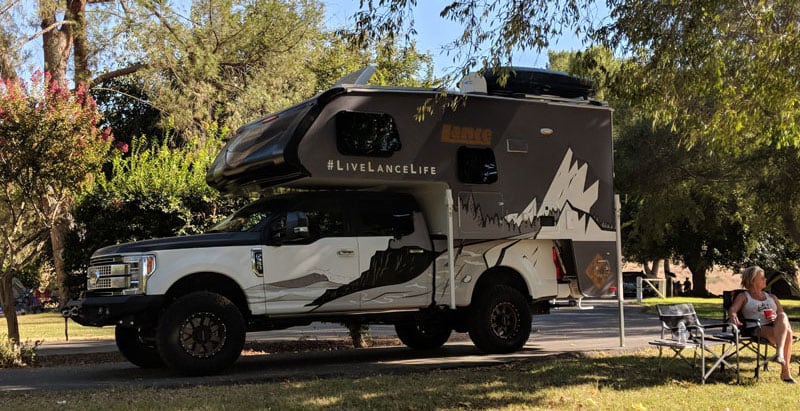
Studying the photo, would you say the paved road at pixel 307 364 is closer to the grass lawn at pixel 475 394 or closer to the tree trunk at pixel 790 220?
the grass lawn at pixel 475 394

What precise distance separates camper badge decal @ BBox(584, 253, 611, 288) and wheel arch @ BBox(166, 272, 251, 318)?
15.7 ft

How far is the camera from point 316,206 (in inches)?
393

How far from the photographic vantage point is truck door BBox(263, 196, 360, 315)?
9.51 meters

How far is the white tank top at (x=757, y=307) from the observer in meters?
8.88

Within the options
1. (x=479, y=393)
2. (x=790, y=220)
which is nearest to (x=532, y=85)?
(x=479, y=393)

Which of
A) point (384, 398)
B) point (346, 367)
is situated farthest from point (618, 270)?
point (384, 398)

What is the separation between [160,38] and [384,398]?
34.1ft

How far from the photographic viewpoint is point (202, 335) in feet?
29.6

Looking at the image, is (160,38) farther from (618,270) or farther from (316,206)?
(618,270)

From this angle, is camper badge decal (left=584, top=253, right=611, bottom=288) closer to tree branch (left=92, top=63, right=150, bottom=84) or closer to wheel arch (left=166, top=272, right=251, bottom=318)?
wheel arch (left=166, top=272, right=251, bottom=318)

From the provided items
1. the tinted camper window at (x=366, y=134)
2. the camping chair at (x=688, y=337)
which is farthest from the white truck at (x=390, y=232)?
the camping chair at (x=688, y=337)

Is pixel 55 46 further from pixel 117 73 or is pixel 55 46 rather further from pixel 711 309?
pixel 711 309

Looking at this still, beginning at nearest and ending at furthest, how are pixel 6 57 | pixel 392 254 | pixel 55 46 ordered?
pixel 392 254, pixel 6 57, pixel 55 46

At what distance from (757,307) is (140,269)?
671 centimetres
